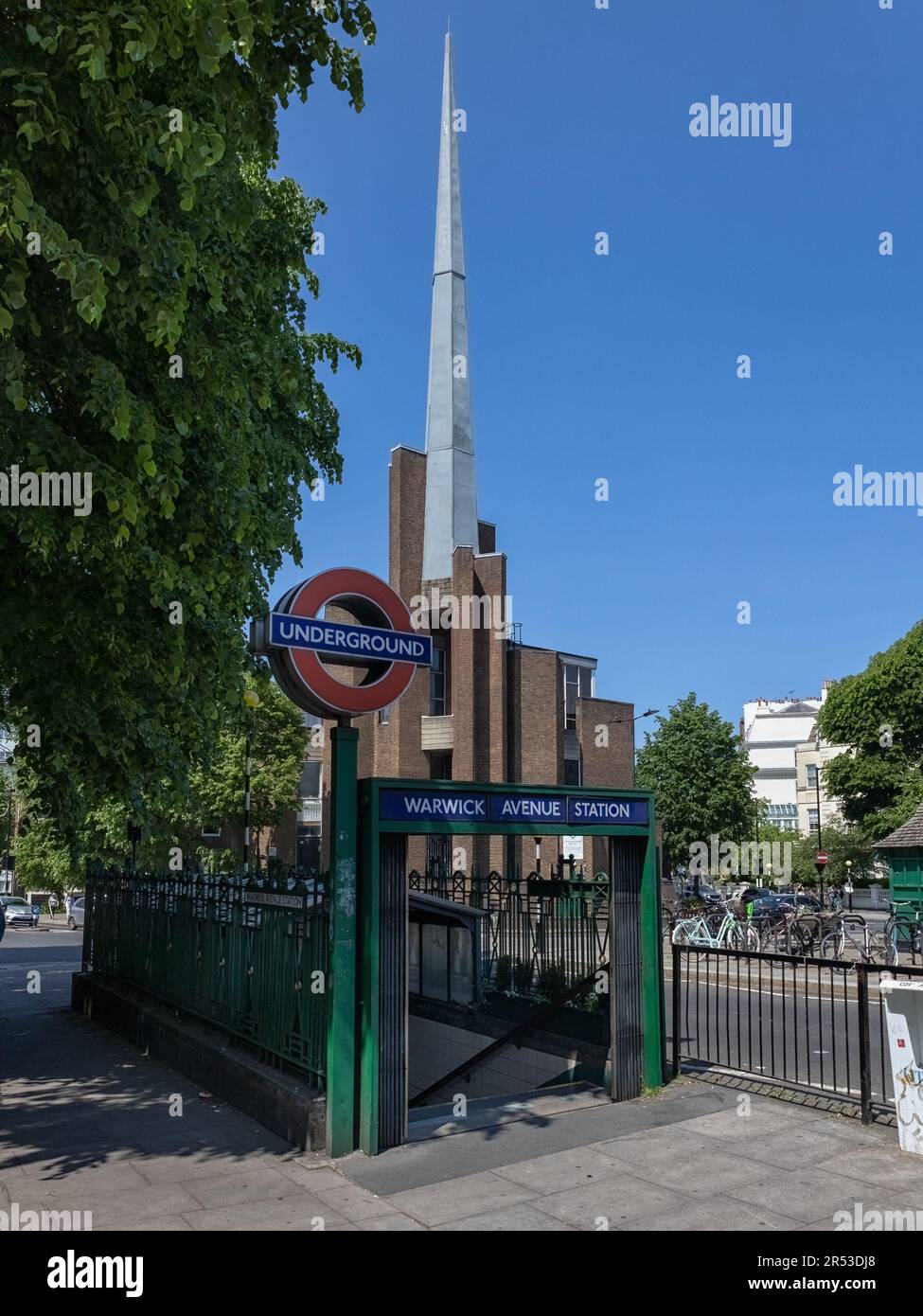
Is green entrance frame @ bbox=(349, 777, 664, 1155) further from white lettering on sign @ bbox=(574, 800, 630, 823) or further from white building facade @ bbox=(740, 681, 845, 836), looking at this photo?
white building facade @ bbox=(740, 681, 845, 836)

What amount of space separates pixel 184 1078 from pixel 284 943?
2.59 metres

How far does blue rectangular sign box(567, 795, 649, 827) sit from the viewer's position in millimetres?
8914

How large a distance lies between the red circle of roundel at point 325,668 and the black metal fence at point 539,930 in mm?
3234

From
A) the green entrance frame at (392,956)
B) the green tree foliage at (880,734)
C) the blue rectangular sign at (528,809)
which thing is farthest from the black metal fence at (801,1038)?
the green tree foliage at (880,734)

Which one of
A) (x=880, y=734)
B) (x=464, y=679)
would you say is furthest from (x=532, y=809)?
(x=880, y=734)

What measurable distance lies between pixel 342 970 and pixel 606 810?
2.88 m

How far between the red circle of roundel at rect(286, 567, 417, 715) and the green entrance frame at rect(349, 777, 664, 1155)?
0.66m

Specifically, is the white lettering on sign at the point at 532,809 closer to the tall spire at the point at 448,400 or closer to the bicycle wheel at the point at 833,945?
the bicycle wheel at the point at 833,945
